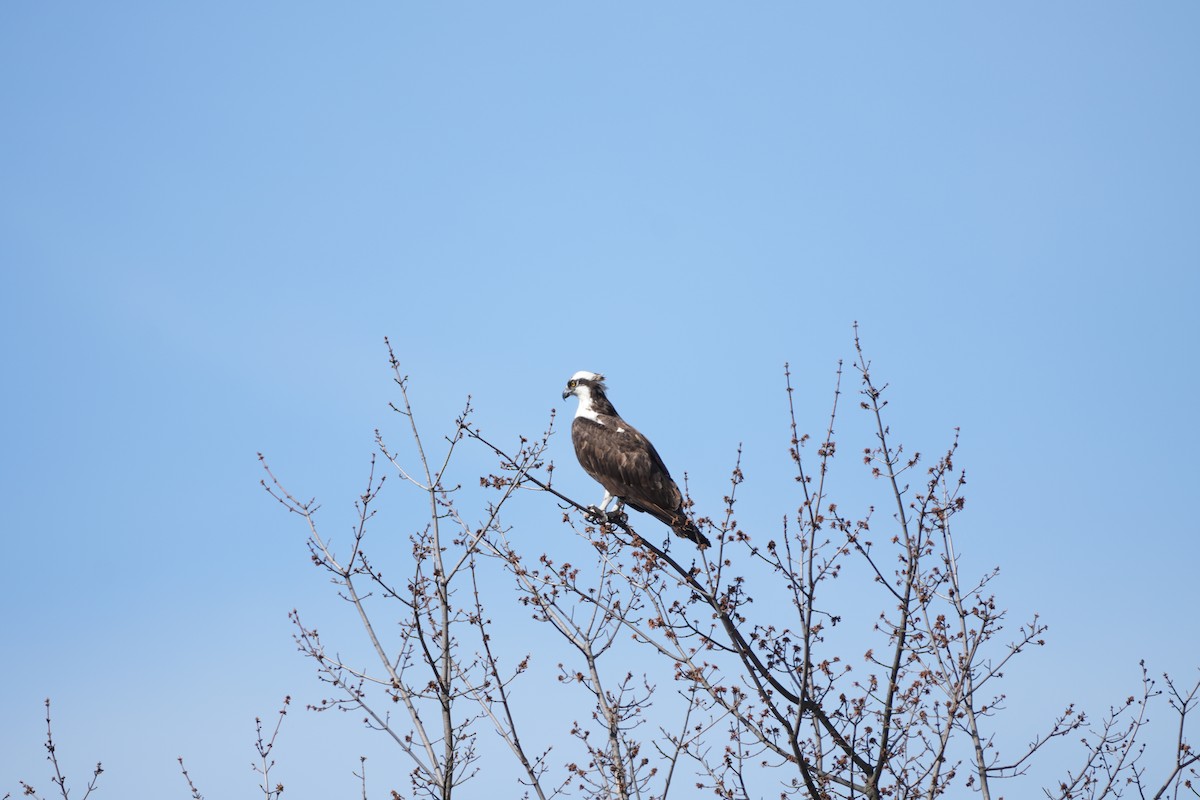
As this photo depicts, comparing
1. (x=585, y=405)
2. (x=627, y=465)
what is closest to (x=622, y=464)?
(x=627, y=465)

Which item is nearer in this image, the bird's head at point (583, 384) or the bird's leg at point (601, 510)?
the bird's leg at point (601, 510)

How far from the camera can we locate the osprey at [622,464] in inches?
440

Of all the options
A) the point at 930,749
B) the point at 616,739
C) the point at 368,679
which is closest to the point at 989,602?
A: the point at 930,749

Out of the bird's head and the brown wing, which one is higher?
the bird's head

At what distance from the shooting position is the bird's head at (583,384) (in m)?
13.1

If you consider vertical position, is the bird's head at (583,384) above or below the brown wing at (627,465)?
above

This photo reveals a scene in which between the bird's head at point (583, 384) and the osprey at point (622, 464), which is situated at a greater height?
the bird's head at point (583, 384)

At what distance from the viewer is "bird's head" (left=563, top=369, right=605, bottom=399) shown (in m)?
13.1

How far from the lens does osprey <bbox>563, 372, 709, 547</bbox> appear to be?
440 inches

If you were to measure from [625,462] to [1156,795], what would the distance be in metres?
5.81

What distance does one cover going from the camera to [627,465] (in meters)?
11.4

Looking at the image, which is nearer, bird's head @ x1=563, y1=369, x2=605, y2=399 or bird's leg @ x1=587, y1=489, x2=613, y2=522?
bird's leg @ x1=587, y1=489, x2=613, y2=522

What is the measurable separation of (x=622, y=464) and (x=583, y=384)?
1888mm

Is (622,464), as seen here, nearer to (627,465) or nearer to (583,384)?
(627,465)
